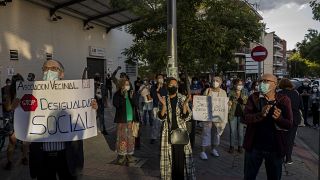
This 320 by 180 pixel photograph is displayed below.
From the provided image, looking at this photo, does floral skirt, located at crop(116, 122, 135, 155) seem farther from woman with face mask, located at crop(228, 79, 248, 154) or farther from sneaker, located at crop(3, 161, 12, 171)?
woman with face mask, located at crop(228, 79, 248, 154)

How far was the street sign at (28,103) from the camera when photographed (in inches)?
192

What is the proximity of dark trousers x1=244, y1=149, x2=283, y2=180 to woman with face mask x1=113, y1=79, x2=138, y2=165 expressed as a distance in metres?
3.48

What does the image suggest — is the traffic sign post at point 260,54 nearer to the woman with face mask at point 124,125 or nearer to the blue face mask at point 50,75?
the woman with face mask at point 124,125

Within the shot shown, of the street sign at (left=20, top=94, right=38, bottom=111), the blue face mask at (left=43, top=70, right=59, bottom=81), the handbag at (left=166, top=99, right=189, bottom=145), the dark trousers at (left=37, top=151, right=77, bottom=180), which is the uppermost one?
the blue face mask at (left=43, top=70, right=59, bottom=81)

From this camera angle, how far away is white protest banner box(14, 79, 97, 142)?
15.8 ft

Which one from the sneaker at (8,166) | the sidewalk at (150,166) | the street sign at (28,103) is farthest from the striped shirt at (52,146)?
the sneaker at (8,166)

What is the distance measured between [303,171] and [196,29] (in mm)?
4724

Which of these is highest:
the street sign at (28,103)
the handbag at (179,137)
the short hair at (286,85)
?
the short hair at (286,85)

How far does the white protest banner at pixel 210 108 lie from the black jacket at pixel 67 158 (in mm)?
5216

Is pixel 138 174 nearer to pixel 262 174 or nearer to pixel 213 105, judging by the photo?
pixel 262 174

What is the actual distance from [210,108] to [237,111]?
2.12 feet

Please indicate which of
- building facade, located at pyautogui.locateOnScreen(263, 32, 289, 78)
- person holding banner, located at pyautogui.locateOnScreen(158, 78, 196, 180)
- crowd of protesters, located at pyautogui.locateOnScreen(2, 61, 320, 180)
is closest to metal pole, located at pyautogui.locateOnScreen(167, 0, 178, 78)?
crowd of protesters, located at pyautogui.locateOnScreen(2, 61, 320, 180)

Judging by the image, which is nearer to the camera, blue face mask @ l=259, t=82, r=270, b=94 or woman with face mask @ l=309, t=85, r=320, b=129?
blue face mask @ l=259, t=82, r=270, b=94

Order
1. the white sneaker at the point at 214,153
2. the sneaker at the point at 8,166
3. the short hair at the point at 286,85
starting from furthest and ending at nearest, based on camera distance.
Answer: the white sneaker at the point at 214,153, the short hair at the point at 286,85, the sneaker at the point at 8,166
